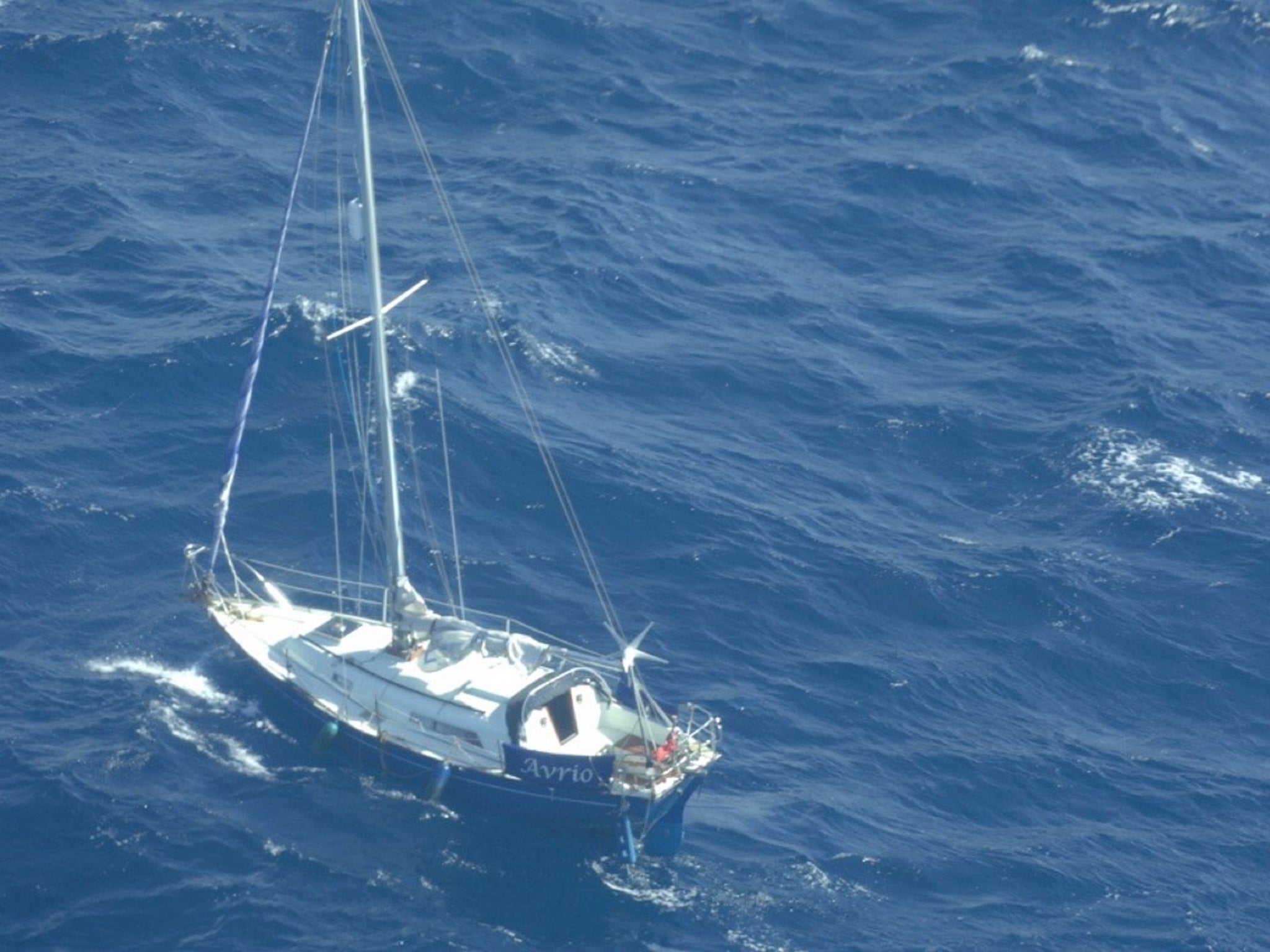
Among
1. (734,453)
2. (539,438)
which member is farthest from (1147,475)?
(539,438)

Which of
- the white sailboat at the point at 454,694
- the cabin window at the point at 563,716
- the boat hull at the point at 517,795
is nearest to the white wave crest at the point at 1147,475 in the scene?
the white sailboat at the point at 454,694

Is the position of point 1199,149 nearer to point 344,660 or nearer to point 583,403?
point 583,403

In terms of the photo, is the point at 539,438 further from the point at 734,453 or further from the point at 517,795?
the point at 517,795

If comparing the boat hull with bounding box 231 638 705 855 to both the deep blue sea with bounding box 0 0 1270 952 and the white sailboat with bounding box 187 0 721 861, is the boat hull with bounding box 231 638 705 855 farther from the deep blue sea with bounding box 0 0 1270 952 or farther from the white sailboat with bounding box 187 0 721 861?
the deep blue sea with bounding box 0 0 1270 952

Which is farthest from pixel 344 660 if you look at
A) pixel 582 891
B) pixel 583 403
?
pixel 583 403

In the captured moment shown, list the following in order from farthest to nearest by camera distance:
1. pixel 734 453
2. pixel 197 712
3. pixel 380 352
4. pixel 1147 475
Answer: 1. pixel 1147 475
2. pixel 734 453
3. pixel 197 712
4. pixel 380 352

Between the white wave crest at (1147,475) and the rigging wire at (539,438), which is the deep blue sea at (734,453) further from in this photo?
the rigging wire at (539,438)
